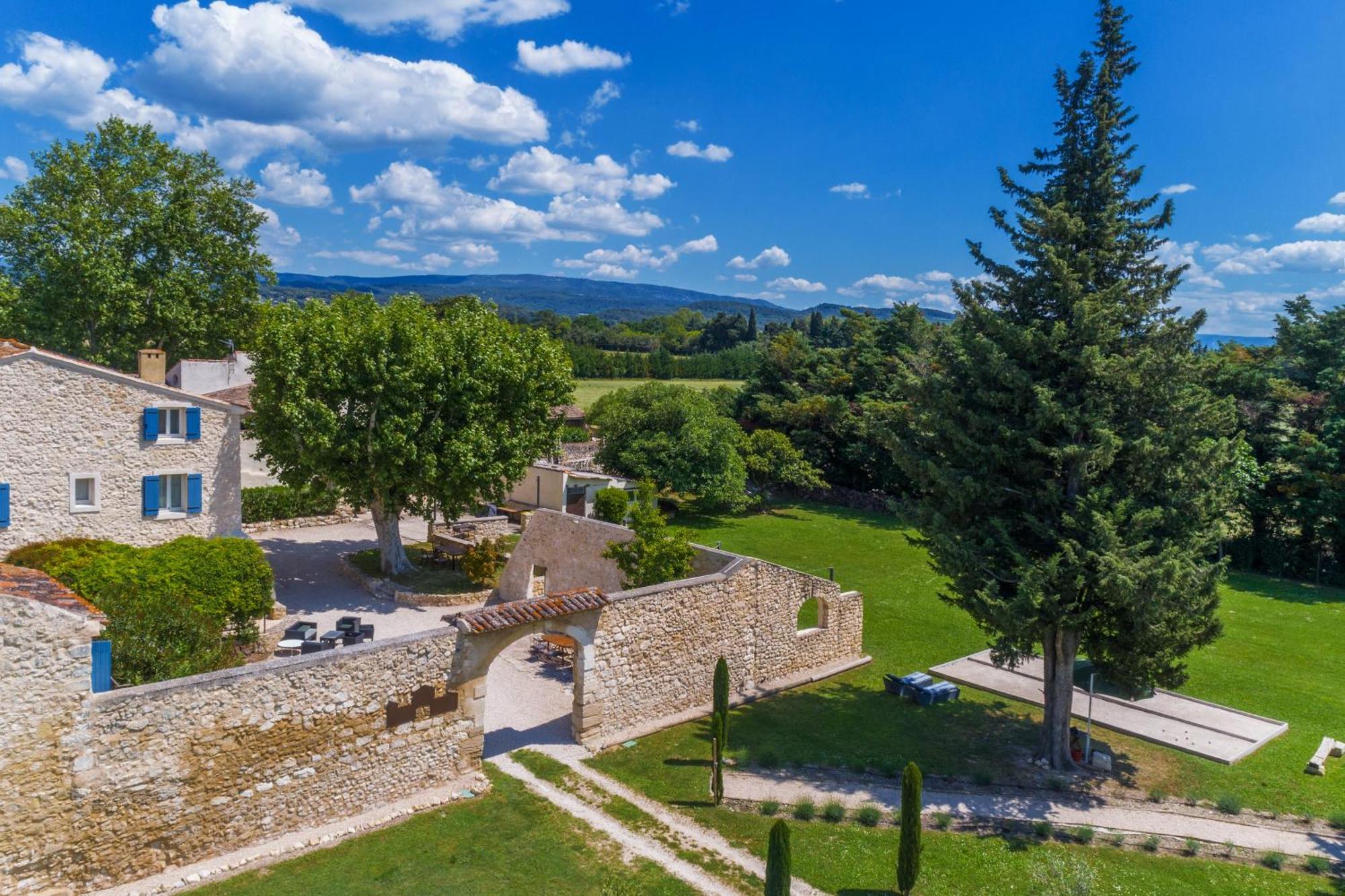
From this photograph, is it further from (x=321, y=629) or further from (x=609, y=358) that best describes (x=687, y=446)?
(x=609, y=358)

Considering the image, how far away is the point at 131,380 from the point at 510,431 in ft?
36.4

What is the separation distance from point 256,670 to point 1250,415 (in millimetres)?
46142

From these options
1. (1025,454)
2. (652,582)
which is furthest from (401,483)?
(1025,454)

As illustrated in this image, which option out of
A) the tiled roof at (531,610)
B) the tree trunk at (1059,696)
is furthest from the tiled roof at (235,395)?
the tree trunk at (1059,696)

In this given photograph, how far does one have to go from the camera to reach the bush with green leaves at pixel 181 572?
1845cm

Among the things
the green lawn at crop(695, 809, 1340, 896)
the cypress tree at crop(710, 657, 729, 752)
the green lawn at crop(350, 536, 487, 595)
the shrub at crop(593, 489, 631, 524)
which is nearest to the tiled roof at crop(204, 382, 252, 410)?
the green lawn at crop(350, 536, 487, 595)

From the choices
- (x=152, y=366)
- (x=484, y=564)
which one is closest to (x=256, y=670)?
(x=484, y=564)

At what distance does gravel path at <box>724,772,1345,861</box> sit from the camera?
47.7 ft

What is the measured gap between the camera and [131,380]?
23.6m

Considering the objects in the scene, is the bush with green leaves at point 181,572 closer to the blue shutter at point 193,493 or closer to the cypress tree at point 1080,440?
the blue shutter at point 193,493

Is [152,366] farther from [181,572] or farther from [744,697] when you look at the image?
[744,697]

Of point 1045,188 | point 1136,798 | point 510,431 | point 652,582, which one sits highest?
point 1045,188

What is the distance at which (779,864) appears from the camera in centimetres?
991

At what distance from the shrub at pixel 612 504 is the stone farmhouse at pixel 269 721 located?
56.0 ft
